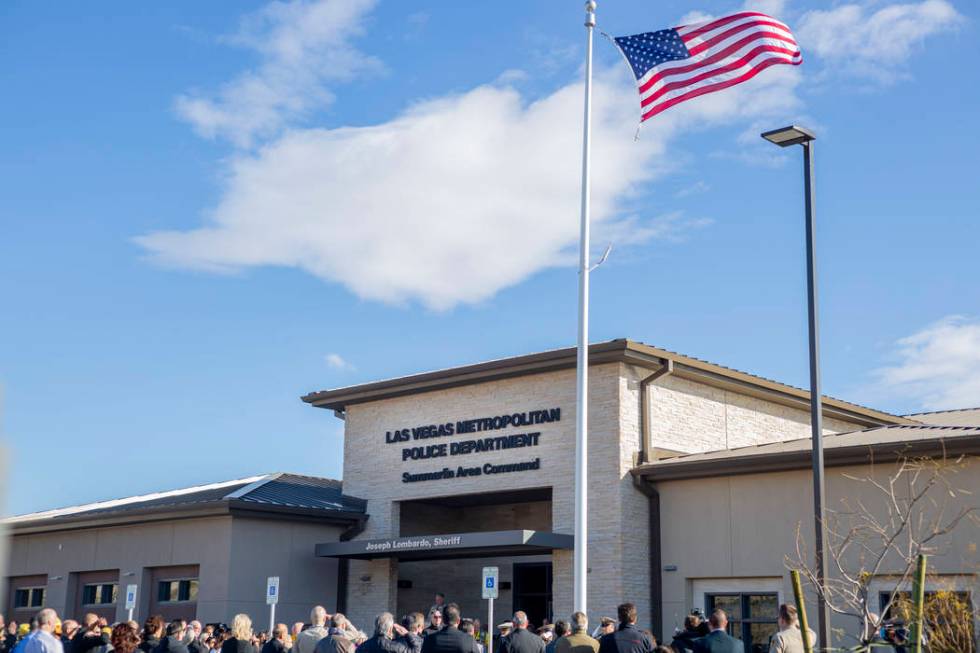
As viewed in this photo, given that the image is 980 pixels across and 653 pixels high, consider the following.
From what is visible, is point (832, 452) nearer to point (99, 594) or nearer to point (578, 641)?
point (578, 641)

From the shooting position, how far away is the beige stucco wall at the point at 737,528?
71.3 ft

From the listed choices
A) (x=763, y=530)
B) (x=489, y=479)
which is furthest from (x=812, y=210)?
(x=489, y=479)

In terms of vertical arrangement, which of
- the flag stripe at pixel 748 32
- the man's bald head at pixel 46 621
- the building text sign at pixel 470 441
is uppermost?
A: the flag stripe at pixel 748 32

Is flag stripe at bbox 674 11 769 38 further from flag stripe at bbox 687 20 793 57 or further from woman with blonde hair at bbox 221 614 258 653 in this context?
woman with blonde hair at bbox 221 614 258 653

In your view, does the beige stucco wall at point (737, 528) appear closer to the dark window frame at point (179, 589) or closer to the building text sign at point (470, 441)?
the building text sign at point (470, 441)

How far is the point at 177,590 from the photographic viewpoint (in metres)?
28.5

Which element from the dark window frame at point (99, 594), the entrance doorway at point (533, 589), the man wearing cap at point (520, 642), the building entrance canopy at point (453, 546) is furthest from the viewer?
the dark window frame at point (99, 594)

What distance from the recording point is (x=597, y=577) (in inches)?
943

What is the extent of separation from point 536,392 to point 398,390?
4134 millimetres

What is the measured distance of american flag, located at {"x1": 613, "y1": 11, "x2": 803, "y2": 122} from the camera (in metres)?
17.3

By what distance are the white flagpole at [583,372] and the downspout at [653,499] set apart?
5.21 metres

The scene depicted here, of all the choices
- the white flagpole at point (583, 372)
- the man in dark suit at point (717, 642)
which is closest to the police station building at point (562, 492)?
the white flagpole at point (583, 372)

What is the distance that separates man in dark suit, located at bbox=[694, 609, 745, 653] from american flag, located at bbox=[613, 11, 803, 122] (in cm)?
834

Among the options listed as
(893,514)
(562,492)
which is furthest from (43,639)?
(562,492)
